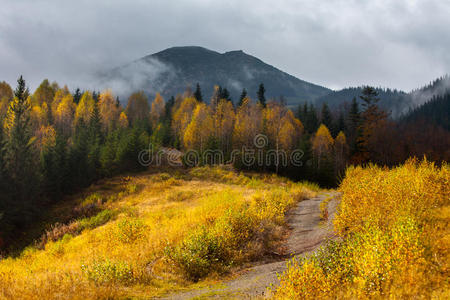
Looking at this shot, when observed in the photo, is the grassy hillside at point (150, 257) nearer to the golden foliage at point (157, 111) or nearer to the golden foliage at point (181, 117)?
the golden foliage at point (181, 117)

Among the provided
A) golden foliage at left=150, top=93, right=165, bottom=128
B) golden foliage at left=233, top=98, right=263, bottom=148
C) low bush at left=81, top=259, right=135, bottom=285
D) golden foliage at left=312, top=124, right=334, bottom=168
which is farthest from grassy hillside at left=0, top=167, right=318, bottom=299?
golden foliage at left=150, top=93, right=165, bottom=128

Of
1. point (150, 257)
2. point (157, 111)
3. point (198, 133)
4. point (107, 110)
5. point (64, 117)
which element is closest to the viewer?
point (150, 257)

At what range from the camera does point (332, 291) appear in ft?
14.6

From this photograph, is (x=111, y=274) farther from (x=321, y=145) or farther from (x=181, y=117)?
(x=181, y=117)

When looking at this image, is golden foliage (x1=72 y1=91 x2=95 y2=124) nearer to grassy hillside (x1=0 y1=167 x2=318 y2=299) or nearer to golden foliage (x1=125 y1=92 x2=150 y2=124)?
golden foliage (x1=125 y1=92 x2=150 y2=124)

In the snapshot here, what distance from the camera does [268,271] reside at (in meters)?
6.88

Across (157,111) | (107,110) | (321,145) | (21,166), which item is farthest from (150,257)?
(157,111)

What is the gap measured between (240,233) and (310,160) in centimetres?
3943

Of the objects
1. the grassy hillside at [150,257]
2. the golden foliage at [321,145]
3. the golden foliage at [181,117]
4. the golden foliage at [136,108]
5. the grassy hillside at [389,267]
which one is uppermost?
the golden foliage at [136,108]

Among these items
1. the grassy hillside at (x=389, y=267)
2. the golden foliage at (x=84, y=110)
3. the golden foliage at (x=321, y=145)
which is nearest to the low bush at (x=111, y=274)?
the grassy hillside at (x=389, y=267)

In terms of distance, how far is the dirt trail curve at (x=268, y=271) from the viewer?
18.5ft

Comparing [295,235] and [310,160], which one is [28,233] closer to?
[295,235]

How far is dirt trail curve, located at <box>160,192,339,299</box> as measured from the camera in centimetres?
565

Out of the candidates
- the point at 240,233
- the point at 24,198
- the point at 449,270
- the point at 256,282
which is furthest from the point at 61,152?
the point at 449,270
